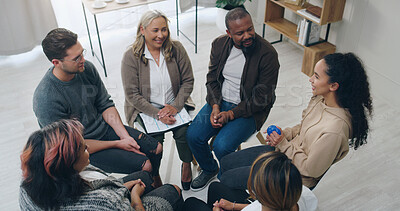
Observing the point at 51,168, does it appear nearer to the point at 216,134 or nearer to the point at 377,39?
the point at 216,134

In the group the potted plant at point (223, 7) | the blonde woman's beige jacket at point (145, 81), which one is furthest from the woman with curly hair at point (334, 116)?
the potted plant at point (223, 7)

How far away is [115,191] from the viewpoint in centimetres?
154

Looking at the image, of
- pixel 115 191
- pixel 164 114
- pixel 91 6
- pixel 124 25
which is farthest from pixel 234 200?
pixel 124 25

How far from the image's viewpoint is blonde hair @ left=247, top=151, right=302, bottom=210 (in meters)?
1.29

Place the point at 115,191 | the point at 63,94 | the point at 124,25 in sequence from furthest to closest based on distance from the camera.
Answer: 1. the point at 124,25
2. the point at 63,94
3. the point at 115,191

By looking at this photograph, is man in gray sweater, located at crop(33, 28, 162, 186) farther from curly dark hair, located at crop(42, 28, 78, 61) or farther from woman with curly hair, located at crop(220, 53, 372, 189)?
woman with curly hair, located at crop(220, 53, 372, 189)

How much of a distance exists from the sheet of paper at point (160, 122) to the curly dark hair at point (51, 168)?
94cm

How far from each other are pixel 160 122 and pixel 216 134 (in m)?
0.38

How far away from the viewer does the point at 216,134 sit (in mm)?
2441

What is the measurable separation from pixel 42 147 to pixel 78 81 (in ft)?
2.79

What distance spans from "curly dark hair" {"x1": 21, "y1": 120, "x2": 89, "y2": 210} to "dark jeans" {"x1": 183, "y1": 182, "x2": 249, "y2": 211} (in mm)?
615

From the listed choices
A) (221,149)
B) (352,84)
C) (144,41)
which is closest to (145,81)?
(144,41)

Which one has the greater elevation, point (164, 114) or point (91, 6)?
point (91, 6)

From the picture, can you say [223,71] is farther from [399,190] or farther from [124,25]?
[124,25]
